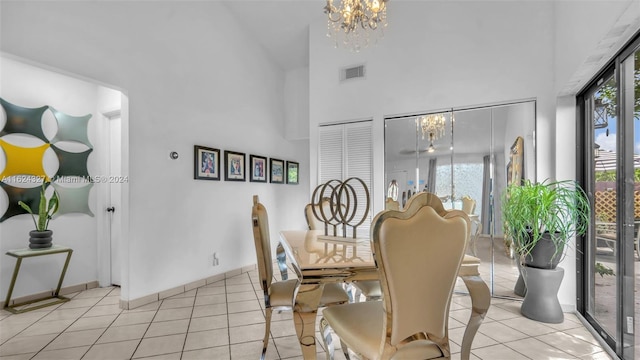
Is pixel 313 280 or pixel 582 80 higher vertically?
pixel 582 80

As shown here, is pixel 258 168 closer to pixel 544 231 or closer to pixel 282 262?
pixel 282 262

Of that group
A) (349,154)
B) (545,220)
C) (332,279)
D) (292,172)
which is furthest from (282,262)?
(292,172)

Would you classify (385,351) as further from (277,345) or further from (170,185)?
(170,185)

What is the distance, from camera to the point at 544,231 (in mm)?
2680

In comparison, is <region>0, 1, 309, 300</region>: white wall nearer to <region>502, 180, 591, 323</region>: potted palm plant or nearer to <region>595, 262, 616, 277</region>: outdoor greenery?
<region>502, 180, 591, 323</region>: potted palm plant

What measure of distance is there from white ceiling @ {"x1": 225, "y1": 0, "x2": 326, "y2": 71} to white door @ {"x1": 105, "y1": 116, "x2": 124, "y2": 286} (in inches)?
89.0

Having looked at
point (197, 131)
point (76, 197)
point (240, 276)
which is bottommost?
point (240, 276)

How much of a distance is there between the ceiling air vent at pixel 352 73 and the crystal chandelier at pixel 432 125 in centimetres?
101

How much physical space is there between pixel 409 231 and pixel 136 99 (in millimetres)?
3174

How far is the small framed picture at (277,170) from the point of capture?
5176 millimetres

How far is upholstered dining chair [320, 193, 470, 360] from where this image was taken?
1.15 m

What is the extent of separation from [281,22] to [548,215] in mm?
4076

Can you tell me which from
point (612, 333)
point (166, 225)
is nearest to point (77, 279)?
point (166, 225)

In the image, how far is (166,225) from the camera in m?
3.41
